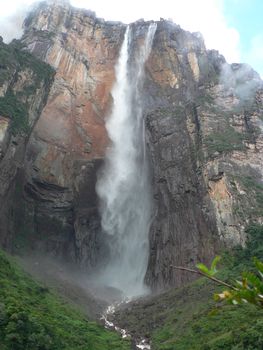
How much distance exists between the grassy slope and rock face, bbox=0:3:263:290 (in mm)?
3684

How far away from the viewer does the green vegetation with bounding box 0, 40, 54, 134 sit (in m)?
36.8

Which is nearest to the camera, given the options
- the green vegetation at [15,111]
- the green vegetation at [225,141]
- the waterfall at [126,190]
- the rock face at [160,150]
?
the green vegetation at [15,111]

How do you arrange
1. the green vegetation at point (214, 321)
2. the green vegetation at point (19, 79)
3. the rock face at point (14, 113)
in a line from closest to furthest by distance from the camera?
the green vegetation at point (214, 321), the rock face at point (14, 113), the green vegetation at point (19, 79)

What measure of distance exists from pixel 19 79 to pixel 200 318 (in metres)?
27.6

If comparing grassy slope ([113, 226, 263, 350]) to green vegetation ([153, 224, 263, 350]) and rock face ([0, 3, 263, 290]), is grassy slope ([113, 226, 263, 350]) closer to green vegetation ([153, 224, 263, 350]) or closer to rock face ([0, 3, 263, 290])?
green vegetation ([153, 224, 263, 350])

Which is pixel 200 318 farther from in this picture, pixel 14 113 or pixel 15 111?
pixel 15 111

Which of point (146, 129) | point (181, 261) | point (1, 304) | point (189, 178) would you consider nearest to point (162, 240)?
point (181, 261)

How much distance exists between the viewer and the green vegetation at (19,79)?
36750 millimetres

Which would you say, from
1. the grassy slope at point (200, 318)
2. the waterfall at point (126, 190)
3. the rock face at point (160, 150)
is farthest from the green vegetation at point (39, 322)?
the waterfall at point (126, 190)

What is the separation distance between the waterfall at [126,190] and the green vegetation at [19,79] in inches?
441

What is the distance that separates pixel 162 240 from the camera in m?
38.4

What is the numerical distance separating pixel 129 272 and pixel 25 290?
17395 mm

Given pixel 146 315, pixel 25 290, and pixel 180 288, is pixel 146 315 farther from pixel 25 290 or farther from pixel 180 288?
pixel 25 290

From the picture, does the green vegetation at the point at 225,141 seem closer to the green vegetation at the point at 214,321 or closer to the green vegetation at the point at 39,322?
the green vegetation at the point at 214,321
